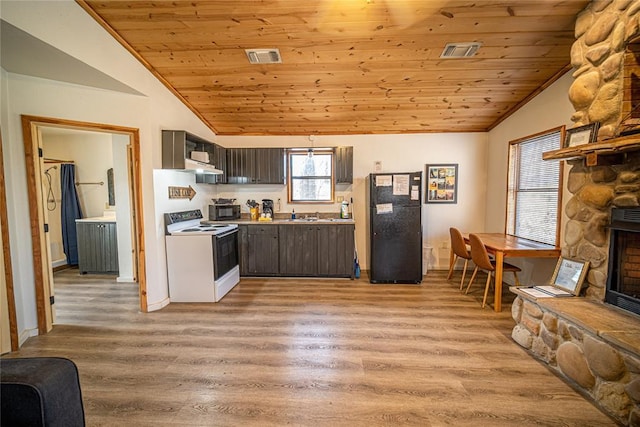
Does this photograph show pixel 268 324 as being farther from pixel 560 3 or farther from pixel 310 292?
pixel 560 3

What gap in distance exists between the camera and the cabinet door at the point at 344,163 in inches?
178

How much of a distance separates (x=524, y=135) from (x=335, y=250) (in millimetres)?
3077

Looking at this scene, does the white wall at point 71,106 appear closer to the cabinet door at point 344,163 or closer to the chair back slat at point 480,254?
the cabinet door at point 344,163

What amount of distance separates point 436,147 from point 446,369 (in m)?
3.56

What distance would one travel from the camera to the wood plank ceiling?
7.78 feet

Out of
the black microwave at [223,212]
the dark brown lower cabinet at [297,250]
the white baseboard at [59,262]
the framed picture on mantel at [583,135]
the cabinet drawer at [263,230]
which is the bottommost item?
the white baseboard at [59,262]

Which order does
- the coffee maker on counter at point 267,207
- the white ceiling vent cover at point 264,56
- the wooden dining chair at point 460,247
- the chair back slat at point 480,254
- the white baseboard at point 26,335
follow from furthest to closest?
the coffee maker on counter at point 267,207
the wooden dining chair at point 460,247
the chair back slat at point 480,254
the white ceiling vent cover at point 264,56
the white baseboard at point 26,335

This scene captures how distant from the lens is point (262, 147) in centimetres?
475

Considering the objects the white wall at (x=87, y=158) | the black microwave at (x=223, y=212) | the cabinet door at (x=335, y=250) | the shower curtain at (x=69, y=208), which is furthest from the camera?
the white wall at (x=87, y=158)

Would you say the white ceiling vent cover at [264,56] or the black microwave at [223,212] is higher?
the white ceiling vent cover at [264,56]

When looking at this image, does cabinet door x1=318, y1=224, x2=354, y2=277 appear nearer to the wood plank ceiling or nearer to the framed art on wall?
the framed art on wall

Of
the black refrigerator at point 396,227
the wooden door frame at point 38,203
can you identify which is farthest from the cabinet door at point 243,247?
the wooden door frame at point 38,203

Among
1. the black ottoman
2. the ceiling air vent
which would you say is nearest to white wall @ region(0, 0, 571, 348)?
the ceiling air vent

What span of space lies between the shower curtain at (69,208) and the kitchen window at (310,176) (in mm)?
3805
